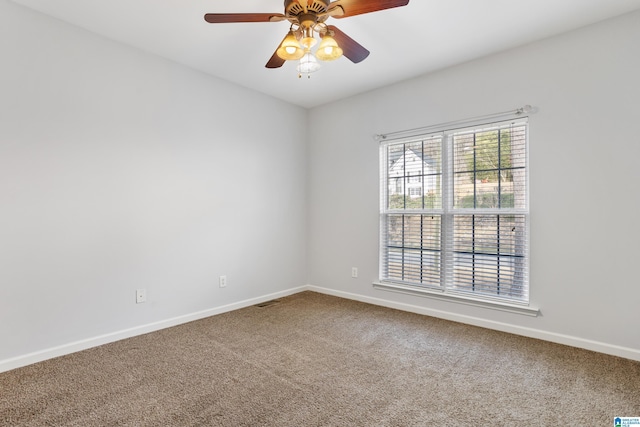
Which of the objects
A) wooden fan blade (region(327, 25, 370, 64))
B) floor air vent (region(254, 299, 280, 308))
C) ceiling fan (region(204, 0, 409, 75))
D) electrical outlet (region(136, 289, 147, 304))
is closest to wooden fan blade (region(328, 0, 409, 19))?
ceiling fan (region(204, 0, 409, 75))

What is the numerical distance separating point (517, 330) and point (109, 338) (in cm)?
360

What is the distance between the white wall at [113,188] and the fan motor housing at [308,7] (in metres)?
1.84

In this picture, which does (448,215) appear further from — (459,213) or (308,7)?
(308,7)

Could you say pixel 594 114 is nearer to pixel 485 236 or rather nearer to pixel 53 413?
pixel 485 236

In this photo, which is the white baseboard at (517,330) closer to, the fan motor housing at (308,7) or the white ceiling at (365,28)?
the white ceiling at (365,28)

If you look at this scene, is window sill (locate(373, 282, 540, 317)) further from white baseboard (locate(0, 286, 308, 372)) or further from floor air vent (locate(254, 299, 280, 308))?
white baseboard (locate(0, 286, 308, 372))

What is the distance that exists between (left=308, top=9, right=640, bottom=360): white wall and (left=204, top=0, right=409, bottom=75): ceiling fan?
1635 mm

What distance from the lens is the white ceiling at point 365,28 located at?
7.82 feet

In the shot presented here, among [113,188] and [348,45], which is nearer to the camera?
[348,45]

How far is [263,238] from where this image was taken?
412cm

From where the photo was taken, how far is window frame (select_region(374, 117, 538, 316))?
295cm

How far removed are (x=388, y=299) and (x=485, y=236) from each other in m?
1.31

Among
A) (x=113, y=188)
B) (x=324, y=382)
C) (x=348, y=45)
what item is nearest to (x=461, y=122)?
(x=348, y=45)

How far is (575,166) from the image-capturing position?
8.83 ft
